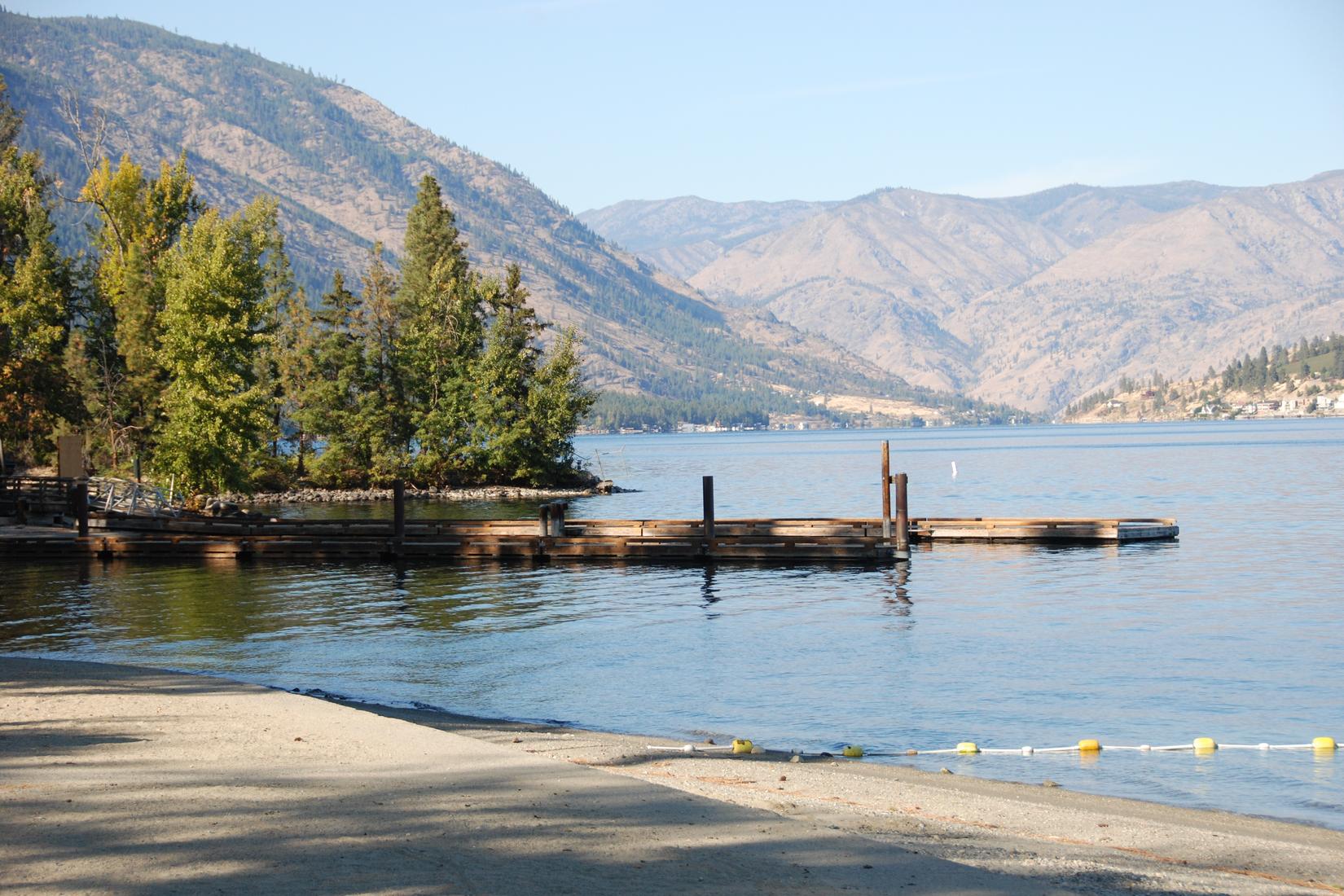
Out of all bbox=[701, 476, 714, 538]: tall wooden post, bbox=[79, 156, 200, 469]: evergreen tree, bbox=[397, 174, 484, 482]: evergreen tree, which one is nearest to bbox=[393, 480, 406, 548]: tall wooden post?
bbox=[701, 476, 714, 538]: tall wooden post

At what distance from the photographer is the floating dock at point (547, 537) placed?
48.6m

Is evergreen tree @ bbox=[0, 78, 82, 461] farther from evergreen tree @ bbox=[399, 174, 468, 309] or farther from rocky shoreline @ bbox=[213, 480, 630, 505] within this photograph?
evergreen tree @ bbox=[399, 174, 468, 309]

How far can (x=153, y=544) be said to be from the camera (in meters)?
51.8

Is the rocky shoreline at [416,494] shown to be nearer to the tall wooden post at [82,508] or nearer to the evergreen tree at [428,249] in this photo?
the evergreen tree at [428,249]

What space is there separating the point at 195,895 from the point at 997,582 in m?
35.7

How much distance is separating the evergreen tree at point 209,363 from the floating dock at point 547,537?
10.9 metres

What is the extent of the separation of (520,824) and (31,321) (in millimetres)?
73008

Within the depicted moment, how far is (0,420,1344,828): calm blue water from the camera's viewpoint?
65.8 ft

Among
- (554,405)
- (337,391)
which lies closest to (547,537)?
(554,405)

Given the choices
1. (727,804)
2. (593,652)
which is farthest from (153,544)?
(727,804)

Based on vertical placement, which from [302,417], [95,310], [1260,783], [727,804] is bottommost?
[1260,783]

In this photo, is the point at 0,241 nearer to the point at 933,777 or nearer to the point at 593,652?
the point at 593,652

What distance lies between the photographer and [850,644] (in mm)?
29531

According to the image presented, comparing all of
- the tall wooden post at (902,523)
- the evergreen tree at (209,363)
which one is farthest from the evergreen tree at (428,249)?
the tall wooden post at (902,523)
